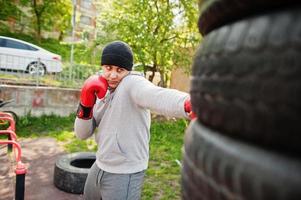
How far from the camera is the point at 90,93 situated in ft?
8.73

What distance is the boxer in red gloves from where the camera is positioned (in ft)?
8.22

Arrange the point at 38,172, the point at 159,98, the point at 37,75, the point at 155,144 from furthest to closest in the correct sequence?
the point at 37,75, the point at 155,144, the point at 38,172, the point at 159,98

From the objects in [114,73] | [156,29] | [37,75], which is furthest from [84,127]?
[156,29]

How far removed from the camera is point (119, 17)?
10180 mm

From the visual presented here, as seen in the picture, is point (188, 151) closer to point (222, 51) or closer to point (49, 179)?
point (222, 51)

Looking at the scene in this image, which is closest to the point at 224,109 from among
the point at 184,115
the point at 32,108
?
the point at 184,115

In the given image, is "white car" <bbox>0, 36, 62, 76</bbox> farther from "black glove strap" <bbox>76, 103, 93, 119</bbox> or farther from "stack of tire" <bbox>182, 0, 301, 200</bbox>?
"stack of tire" <bbox>182, 0, 301, 200</bbox>

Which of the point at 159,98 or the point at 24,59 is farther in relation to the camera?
the point at 24,59

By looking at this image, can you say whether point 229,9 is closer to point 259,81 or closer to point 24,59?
point 259,81

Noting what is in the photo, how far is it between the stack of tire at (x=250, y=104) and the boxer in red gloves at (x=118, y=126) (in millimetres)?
1629

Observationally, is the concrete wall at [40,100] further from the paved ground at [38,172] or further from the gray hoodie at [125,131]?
the gray hoodie at [125,131]

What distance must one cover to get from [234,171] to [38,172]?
5.48 metres

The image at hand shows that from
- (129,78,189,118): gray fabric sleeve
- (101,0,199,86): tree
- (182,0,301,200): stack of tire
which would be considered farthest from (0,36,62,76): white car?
(182,0,301,200): stack of tire

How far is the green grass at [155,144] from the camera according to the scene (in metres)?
5.17
